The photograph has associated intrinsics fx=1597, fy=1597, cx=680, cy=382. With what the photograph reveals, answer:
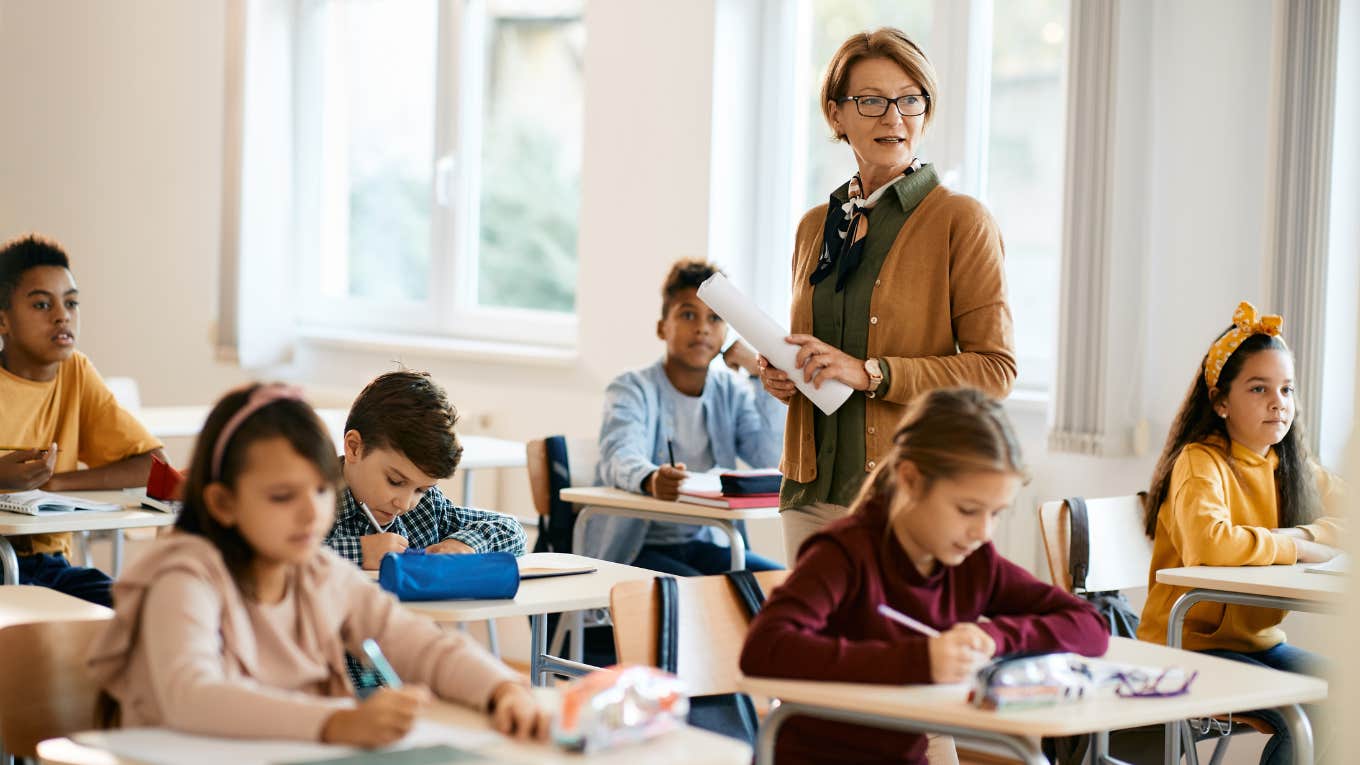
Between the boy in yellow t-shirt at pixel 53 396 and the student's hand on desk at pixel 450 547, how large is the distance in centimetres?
108

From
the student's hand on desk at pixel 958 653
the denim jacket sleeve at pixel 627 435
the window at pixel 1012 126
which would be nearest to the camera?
the student's hand on desk at pixel 958 653

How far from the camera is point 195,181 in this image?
21.7ft

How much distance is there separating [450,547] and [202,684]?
111 cm

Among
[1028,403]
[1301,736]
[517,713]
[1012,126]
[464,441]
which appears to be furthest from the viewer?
[464,441]

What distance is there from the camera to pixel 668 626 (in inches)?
88.2

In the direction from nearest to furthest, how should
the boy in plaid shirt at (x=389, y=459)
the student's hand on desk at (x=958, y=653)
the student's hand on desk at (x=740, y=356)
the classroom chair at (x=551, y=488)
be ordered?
the student's hand on desk at (x=958, y=653)
the boy in plaid shirt at (x=389, y=459)
the classroom chair at (x=551, y=488)
the student's hand on desk at (x=740, y=356)

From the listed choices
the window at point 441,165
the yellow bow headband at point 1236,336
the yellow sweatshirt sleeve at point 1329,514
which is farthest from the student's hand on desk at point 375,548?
the window at point 441,165

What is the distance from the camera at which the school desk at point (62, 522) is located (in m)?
2.99

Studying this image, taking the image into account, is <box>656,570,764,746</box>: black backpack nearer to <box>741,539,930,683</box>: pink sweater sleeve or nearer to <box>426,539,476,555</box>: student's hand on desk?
<box>741,539,930,683</box>: pink sweater sleeve

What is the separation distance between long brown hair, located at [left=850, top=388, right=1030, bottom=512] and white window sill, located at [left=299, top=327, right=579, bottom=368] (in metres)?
3.36

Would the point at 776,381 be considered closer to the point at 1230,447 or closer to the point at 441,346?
the point at 1230,447

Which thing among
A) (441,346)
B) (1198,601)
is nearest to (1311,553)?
Answer: (1198,601)

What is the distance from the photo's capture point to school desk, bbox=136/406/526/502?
4328 mm

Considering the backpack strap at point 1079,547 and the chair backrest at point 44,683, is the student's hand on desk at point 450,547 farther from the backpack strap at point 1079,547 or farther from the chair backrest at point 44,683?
the backpack strap at point 1079,547
